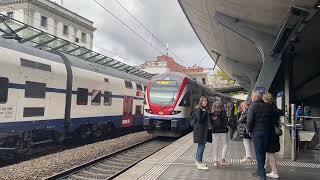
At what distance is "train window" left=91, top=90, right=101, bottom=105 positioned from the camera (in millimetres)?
16702

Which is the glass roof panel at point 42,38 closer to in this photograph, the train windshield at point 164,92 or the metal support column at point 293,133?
the train windshield at point 164,92

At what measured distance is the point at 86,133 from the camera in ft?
55.2

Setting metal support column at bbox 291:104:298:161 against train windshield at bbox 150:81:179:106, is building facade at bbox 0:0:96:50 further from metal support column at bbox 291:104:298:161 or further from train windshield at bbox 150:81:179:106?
metal support column at bbox 291:104:298:161

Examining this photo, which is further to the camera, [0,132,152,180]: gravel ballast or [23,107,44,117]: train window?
[23,107,44,117]: train window

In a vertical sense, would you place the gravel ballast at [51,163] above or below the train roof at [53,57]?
below

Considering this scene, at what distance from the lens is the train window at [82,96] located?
50.4 ft

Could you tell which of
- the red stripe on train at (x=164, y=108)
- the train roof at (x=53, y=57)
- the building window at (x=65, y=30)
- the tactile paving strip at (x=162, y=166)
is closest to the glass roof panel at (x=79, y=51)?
the train roof at (x=53, y=57)

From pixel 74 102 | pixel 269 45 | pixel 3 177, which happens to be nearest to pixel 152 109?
pixel 74 102

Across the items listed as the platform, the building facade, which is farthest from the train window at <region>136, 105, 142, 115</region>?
the building facade

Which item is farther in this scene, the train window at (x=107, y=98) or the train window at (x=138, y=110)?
the train window at (x=138, y=110)

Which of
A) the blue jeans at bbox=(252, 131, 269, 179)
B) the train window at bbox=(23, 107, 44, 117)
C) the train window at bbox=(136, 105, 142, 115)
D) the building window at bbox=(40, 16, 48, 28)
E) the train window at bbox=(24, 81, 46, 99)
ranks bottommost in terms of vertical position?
the blue jeans at bbox=(252, 131, 269, 179)

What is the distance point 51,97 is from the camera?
13320mm

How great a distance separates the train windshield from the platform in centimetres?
645

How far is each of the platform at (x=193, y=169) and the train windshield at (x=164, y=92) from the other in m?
6.45
